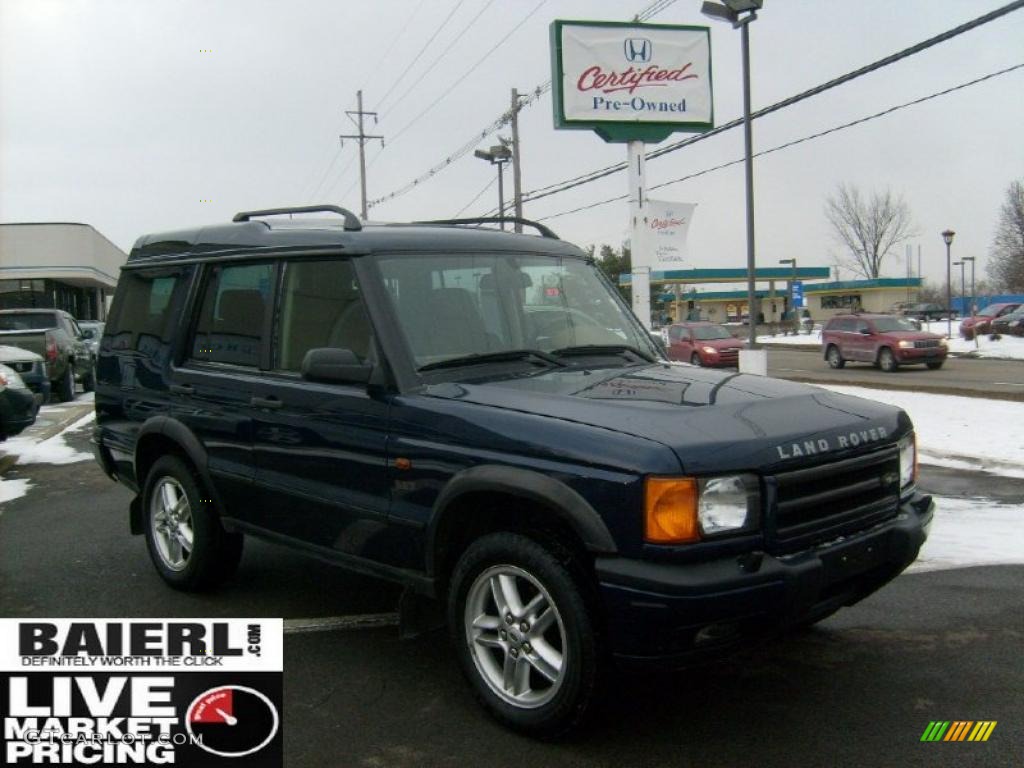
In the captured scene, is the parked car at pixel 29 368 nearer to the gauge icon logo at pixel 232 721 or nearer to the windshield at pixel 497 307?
the windshield at pixel 497 307

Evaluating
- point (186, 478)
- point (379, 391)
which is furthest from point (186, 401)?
point (379, 391)

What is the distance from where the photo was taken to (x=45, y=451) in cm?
1164

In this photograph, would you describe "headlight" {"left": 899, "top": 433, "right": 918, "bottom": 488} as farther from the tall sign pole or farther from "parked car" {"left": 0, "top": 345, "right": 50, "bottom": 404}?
the tall sign pole

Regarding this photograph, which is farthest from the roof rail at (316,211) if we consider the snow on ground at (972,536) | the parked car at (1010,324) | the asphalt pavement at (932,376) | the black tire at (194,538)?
the parked car at (1010,324)

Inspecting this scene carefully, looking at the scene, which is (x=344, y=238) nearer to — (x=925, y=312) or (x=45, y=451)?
(x=45, y=451)

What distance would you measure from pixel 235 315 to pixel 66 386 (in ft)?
46.7

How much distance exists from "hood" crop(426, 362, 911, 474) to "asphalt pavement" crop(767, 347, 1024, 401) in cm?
1435

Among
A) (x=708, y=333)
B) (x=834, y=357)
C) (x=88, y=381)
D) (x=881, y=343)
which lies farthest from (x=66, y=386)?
(x=834, y=357)

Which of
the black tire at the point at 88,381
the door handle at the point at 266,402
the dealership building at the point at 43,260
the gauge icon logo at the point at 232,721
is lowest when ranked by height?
the gauge icon logo at the point at 232,721

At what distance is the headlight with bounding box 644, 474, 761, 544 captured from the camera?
3.15m

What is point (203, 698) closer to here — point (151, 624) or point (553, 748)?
point (151, 624)

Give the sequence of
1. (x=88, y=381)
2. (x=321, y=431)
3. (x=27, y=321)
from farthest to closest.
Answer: (x=88, y=381), (x=27, y=321), (x=321, y=431)

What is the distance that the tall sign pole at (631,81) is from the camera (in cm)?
1883

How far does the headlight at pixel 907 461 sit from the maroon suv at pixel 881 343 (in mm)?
23834
